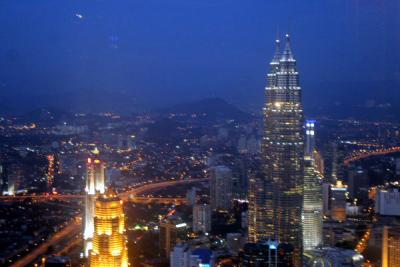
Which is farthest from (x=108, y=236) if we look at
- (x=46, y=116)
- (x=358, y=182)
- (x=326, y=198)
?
(x=358, y=182)

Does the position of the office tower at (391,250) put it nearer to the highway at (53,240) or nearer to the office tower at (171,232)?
the office tower at (171,232)

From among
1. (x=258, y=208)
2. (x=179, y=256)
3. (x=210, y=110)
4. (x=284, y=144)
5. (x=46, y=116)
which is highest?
(x=210, y=110)

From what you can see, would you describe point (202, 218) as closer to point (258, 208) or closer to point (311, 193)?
point (258, 208)

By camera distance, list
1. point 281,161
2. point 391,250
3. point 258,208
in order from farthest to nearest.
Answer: point 281,161, point 258,208, point 391,250

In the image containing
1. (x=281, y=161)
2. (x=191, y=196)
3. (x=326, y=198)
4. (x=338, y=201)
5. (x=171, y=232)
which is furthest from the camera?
(x=191, y=196)

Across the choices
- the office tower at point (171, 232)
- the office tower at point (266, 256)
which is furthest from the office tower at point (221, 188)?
the office tower at point (266, 256)

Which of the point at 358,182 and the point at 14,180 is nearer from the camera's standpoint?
the point at 14,180
